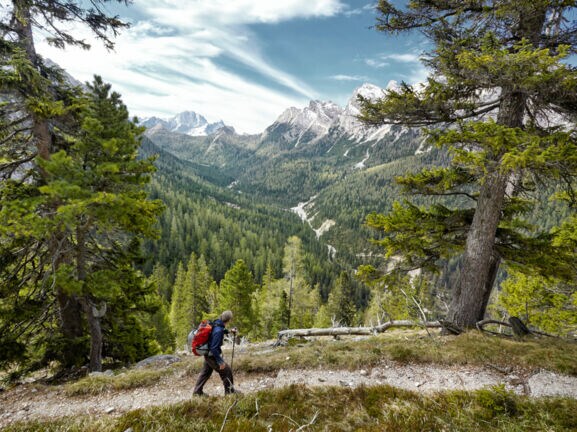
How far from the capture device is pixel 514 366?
5.97 metres

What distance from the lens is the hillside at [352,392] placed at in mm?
4020

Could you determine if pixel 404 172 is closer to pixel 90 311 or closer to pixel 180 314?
pixel 90 311

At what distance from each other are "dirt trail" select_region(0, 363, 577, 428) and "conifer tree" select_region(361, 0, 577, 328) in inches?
76.6

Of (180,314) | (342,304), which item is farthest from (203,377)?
(180,314)

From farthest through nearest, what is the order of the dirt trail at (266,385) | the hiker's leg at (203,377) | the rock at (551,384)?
1. the hiker's leg at (203,377)
2. the dirt trail at (266,385)
3. the rock at (551,384)

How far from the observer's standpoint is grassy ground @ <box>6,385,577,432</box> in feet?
12.3

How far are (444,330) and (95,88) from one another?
12816 millimetres

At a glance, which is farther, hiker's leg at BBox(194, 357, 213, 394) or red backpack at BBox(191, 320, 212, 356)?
hiker's leg at BBox(194, 357, 213, 394)

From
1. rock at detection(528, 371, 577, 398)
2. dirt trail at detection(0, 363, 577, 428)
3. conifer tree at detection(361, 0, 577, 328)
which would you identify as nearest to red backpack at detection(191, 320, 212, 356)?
dirt trail at detection(0, 363, 577, 428)

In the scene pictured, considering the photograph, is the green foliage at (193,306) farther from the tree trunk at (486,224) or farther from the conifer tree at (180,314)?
the tree trunk at (486,224)

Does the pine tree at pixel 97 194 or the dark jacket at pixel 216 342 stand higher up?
the pine tree at pixel 97 194

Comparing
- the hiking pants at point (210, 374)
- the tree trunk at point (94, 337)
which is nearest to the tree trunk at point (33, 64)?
the tree trunk at point (94, 337)

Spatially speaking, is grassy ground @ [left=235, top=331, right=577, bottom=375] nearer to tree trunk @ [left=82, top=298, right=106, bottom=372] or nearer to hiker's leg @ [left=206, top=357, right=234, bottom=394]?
hiker's leg @ [left=206, top=357, right=234, bottom=394]

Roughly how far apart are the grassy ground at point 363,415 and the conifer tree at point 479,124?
3.61m
